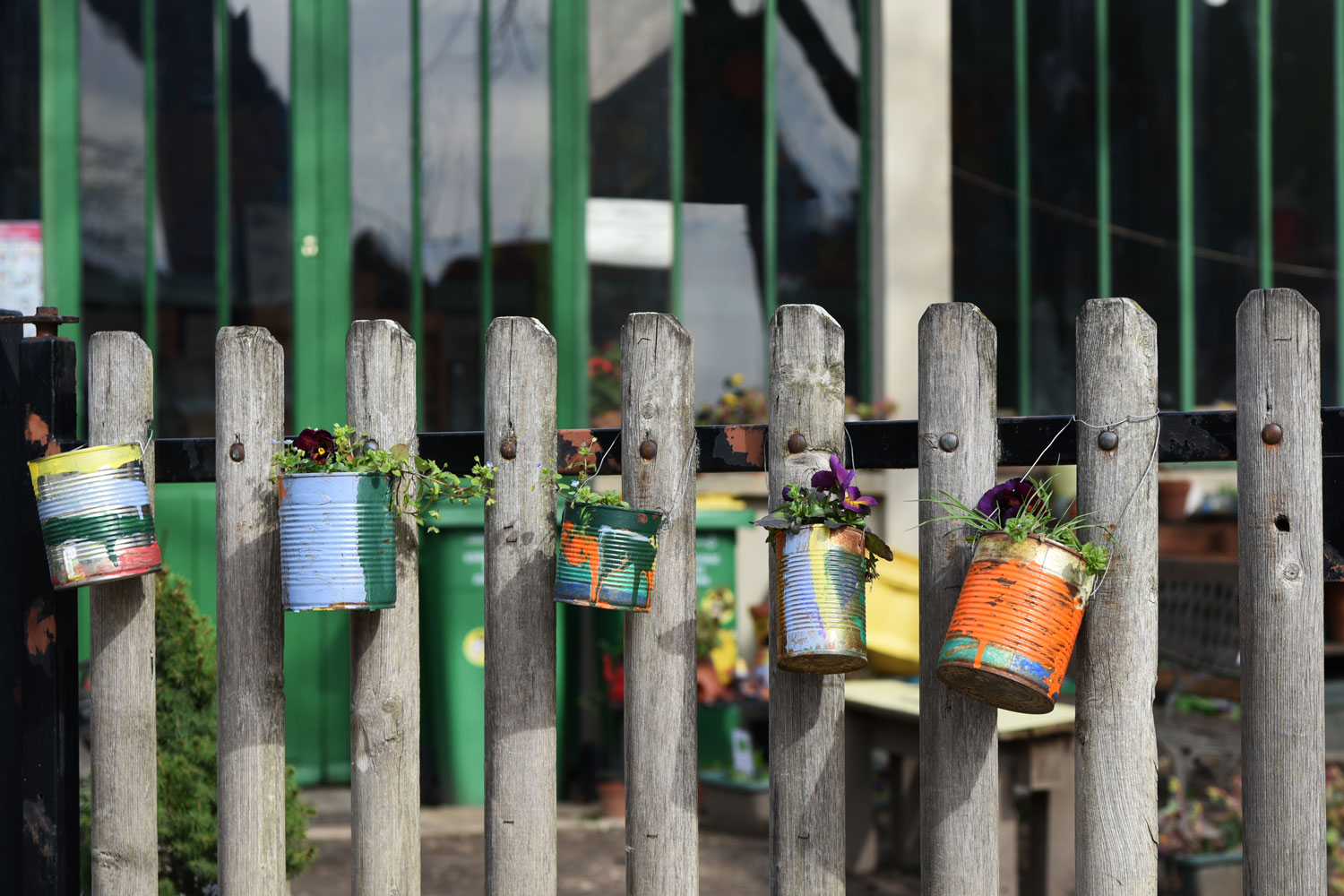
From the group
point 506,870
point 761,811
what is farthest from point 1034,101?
point 506,870

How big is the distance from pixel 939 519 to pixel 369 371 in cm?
104

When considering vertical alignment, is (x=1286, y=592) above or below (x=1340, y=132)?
below

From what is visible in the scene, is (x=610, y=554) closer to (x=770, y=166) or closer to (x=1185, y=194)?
(x=770, y=166)

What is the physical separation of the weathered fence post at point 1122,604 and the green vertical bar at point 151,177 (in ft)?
14.8

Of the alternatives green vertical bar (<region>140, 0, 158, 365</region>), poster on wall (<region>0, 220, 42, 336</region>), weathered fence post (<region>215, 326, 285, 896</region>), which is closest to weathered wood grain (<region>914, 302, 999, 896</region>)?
weathered fence post (<region>215, 326, 285, 896</region>)

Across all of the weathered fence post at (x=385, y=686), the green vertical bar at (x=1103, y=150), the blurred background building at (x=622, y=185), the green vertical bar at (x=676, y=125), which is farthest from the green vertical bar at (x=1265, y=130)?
the weathered fence post at (x=385, y=686)

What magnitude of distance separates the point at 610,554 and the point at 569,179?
3.85 metres

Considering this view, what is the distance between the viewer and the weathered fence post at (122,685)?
2385 millimetres

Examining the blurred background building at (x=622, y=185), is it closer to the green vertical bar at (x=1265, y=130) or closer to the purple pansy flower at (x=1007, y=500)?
the green vertical bar at (x=1265, y=130)

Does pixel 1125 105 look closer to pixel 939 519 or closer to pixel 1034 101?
pixel 1034 101

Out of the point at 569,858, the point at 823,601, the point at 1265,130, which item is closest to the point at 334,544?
the point at 823,601

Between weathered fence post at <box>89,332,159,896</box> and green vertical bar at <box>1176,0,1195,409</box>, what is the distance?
5.18 meters

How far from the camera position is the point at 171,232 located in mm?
5512

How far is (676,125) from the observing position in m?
5.80
